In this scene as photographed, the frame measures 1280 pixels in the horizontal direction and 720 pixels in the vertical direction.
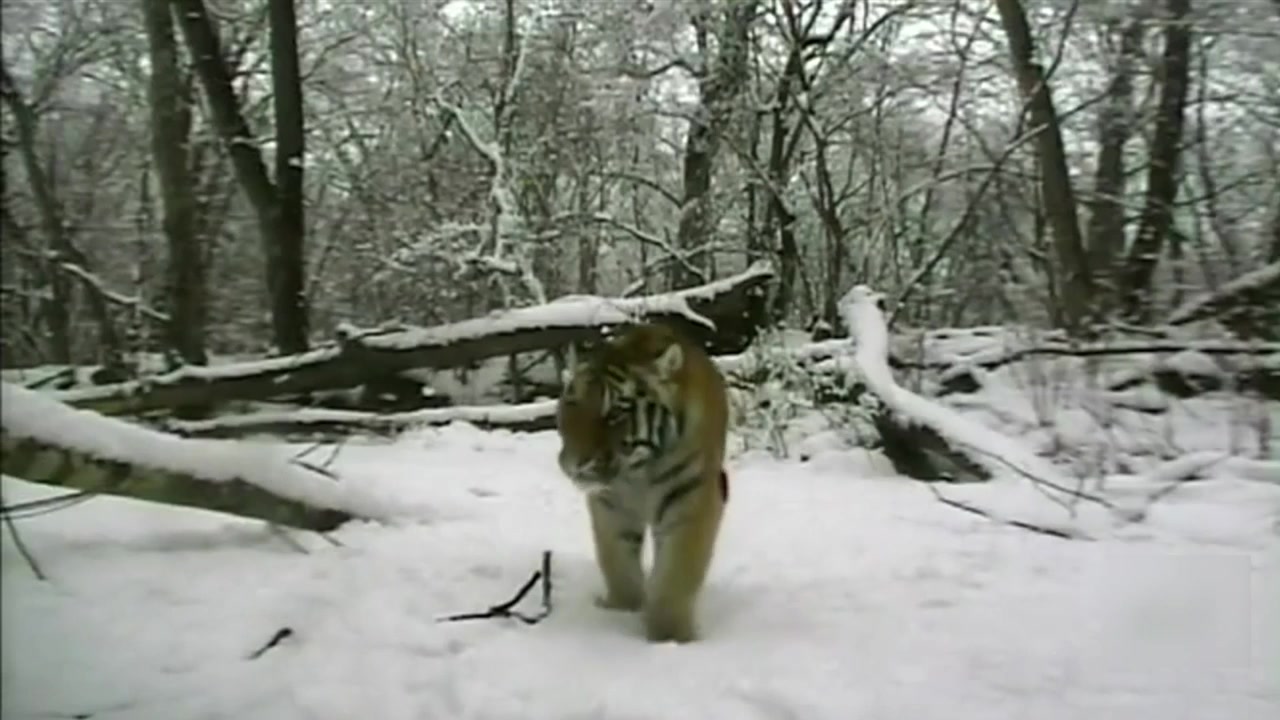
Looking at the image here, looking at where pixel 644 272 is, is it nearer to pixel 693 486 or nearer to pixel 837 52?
pixel 837 52

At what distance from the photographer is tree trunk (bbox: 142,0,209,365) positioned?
49.8 inches

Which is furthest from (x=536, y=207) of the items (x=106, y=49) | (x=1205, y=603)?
(x=1205, y=603)

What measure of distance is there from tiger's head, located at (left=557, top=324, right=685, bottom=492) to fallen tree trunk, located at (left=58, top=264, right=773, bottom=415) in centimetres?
39

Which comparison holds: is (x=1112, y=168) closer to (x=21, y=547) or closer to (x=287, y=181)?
(x=287, y=181)

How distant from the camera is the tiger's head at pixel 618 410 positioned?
1.21 m

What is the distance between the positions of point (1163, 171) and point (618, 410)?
135 centimetres

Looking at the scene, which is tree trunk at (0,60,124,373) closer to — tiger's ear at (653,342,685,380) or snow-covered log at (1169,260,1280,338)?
tiger's ear at (653,342,685,380)

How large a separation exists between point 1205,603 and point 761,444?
37.9 inches

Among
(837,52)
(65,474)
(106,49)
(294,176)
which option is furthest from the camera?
(837,52)

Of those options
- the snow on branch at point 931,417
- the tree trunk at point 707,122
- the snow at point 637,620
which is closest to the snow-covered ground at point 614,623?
the snow at point 637,620

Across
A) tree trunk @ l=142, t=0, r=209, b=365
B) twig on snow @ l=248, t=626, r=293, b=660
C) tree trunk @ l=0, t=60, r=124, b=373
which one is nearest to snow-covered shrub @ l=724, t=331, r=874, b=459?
tree trunk @ l=142, t=0, r=209, b=365

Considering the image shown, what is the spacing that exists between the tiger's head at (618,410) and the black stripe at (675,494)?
0.14 ft

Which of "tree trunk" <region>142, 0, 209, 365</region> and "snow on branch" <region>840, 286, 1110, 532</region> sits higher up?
"tree trunk" <region>142, 0, 209, 365</region>

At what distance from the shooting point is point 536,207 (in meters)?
2.54
